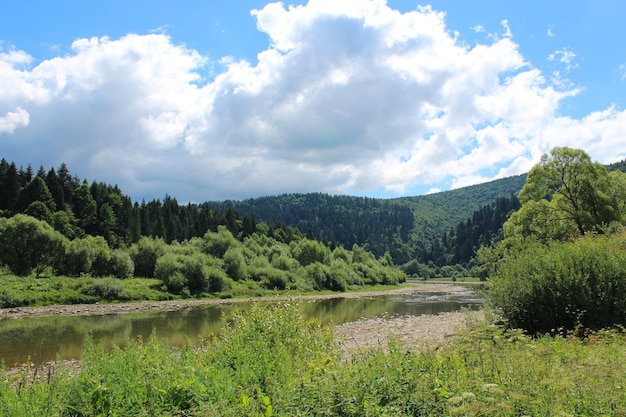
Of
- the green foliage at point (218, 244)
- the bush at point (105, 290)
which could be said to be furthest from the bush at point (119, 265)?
the green foliage at point (218, 244)

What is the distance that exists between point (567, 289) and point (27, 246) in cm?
5973

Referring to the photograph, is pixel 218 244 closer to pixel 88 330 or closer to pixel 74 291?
pixel 74 291

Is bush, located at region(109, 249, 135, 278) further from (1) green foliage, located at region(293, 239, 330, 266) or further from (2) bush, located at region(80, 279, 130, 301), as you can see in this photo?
(1) green foliage, located at region(293, 239, 330, 266)

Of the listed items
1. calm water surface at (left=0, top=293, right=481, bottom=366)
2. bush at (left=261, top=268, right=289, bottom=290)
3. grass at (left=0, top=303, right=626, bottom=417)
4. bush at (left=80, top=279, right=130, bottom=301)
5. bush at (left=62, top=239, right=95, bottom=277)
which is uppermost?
bush at (left=62, top=239, right=95, bottom=277)

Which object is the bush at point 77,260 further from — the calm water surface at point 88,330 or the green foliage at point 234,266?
the green foliage at point 234,266

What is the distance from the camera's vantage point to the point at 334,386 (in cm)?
595

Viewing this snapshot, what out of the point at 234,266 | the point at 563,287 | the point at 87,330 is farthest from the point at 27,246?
the point at 563,287

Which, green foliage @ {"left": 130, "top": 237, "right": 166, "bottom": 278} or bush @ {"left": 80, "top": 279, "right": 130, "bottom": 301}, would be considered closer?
bush @ {"left": 80, "top": 279, "right": 130, "bottom": 301}

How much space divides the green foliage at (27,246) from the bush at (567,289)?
187 ft

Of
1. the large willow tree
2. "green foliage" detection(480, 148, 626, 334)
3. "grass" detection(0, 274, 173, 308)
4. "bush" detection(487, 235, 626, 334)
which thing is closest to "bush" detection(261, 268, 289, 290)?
"grass" detection(0, 274, 173, 308)

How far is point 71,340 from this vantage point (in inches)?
1055

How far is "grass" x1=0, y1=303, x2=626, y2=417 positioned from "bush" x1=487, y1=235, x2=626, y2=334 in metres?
6.56

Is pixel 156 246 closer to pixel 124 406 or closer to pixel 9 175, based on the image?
pixel 9 175

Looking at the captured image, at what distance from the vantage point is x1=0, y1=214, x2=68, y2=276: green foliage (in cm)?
5278
